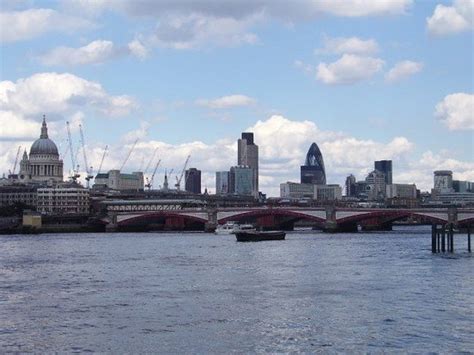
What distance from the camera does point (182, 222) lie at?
18262 centimetres

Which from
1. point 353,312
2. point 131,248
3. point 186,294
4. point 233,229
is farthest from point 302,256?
point 233,229

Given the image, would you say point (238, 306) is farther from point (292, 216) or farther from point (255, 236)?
point (292, 216)

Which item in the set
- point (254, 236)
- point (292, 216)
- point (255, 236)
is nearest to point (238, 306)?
point (254, 236)

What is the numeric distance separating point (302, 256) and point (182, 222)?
327ft

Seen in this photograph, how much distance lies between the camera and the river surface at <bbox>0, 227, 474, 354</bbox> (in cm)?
3538

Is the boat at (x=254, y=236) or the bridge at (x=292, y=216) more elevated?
the bridge at (x=292, y=216)

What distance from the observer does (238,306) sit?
45062mm

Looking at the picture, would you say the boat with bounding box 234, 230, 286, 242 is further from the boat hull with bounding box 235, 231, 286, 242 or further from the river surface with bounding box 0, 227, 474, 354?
the river surface with bounding box 0, 227, 474, 354

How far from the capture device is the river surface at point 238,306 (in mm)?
35375

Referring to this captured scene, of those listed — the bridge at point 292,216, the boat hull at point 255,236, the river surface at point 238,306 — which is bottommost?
the river surface at point 238,306

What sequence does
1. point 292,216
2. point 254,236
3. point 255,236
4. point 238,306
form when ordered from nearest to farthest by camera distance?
1. point 238,306
2. point 254,236
3. point 255,236
4. point 292,216

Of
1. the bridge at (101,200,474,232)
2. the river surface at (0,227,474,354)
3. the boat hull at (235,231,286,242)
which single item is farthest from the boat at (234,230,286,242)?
the river surface at (0,227,474,354)

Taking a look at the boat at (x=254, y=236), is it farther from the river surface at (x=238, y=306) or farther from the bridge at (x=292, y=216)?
the river surface at (x=238, y=306)

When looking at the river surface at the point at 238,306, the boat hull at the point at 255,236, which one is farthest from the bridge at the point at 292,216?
the river surface at the point at 238,306
